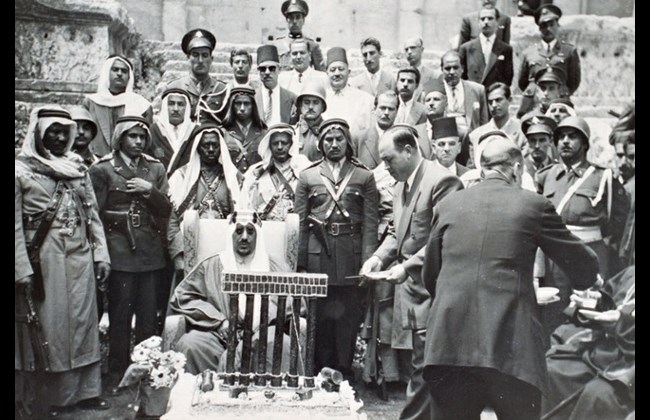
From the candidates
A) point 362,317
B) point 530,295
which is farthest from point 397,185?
point 530,295

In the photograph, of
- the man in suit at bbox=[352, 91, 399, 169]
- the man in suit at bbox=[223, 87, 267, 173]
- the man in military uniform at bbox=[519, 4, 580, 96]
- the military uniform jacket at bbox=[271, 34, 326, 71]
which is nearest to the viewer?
the man in suit at bbox=[223, 87, 267, 173]

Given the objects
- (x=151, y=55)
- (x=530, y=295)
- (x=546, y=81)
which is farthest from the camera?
(x=151, y=55)

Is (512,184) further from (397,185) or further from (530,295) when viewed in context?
(397,185)

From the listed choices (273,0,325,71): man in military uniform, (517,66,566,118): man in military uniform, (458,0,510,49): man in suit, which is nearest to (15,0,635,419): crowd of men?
(517,66,566,118): man in military uniform

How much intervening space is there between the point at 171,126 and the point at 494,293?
3183mm

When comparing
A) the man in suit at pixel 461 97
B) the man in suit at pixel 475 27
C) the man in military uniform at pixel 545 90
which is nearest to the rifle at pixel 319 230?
the man in suit at pixel 461 97

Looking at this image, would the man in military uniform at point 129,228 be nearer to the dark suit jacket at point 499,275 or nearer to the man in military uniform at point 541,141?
the dark suit jacket at point 499,275

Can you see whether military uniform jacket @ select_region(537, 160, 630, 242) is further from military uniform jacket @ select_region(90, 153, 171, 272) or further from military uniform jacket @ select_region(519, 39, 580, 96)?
military uniform jacket @ select_region(90, 153, 171, 272)

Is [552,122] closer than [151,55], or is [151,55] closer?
[552,122]

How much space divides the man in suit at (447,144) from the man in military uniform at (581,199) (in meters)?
0.69

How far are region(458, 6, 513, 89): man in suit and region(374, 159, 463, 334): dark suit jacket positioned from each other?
2926 mm

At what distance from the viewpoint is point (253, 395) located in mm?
4254

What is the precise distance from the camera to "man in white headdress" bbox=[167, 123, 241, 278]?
19.0ft
